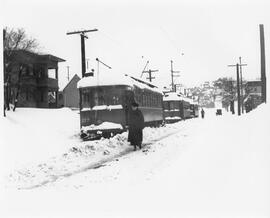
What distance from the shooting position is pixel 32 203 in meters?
6.21

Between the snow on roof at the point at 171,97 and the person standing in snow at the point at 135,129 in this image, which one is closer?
the person standing in snow at the point at 135,129

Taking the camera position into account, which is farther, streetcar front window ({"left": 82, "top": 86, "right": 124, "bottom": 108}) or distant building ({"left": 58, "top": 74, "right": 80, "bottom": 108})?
distant building ({"left": 58, "top": 74, "right": 80, "bottom": 108})

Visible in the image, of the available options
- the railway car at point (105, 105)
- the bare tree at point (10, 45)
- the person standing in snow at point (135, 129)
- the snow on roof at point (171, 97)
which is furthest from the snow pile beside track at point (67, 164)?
the snow on roof at point (171, 97)

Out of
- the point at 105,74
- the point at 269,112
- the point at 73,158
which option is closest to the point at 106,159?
the point at 73,158

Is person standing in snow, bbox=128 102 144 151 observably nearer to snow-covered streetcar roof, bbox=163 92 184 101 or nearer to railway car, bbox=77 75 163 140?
railway car, bbox=77 75 163 140

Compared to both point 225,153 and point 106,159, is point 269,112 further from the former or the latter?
point 106,159

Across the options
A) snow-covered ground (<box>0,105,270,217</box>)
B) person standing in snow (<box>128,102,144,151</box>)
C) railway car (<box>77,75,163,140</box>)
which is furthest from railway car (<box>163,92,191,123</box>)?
snow-covered ground (<box>0,105,270,217</box>)

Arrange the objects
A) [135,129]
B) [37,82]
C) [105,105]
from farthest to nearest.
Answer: [37,82] < [105,105] < [135,129]

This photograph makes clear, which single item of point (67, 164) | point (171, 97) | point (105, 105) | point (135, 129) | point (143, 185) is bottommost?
point (67, 164)

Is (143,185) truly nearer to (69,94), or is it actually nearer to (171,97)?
(171,97)

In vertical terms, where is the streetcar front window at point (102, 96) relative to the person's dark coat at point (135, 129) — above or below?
above

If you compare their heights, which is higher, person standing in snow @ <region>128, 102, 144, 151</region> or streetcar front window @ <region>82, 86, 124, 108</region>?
streetcar front window @ <region>82, 86, 124, 108</region>

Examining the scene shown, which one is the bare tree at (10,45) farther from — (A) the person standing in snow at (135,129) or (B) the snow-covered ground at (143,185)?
(B) the snow-covered ground at (143,185)

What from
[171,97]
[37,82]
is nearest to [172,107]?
[171,97]
